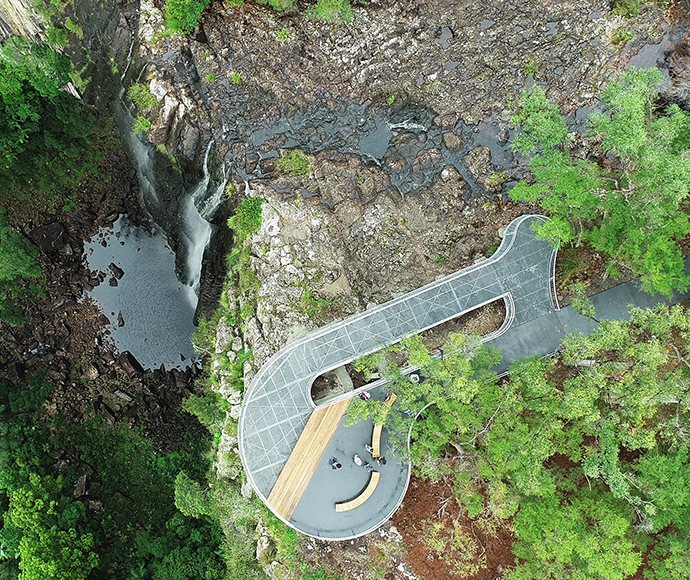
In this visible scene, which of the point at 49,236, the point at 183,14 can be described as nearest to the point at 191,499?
the point at 49,236

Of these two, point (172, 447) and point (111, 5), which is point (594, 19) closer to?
point (111, 5)

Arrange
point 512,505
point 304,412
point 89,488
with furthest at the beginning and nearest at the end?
point 89,488 → point 304,412 → point 512,505

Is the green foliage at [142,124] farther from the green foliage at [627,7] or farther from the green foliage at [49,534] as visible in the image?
the green foliage at [627,7]

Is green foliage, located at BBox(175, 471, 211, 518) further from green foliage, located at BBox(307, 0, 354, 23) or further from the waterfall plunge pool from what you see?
green foliage, located at BBox(307, 0, 354, 23)

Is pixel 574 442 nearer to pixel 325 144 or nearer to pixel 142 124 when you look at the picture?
pixel 325 144

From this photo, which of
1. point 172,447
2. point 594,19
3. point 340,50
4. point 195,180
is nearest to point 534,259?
point 594,19

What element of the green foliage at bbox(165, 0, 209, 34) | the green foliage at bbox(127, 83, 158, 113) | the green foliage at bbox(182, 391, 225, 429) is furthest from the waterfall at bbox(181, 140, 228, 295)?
the green foliage at bbox(182, 391, 225, 429)
